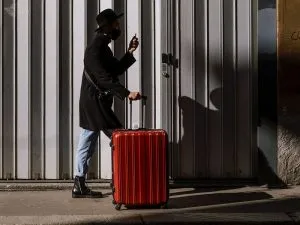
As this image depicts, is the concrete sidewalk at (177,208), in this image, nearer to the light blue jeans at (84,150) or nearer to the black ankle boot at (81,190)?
the black ankle boot at (81,190)

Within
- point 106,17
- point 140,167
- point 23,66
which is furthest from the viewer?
point 23,66

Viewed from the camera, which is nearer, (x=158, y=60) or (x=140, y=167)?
(x=140, y=167)

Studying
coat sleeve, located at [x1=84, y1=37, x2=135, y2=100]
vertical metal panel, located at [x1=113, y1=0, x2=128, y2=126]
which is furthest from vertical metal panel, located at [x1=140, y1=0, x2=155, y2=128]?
coat sleeve, located at [x1=84, y1=37, x2=135, y2=100]

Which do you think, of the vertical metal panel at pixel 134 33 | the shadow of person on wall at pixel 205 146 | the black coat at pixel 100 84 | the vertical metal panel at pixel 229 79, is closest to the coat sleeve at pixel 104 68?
the black coat at pixel 100 84

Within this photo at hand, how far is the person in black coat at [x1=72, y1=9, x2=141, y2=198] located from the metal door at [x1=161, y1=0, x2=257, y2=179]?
0.92 meters

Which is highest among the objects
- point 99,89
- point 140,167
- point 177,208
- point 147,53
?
point 147,53

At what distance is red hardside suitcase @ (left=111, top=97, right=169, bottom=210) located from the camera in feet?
23.7

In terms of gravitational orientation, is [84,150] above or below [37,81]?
below

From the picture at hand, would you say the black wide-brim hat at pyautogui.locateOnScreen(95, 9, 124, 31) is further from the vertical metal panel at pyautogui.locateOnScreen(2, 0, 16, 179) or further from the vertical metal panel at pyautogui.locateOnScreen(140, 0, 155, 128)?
the vertical metal panel at pyautogui.locateOnScreen(2, 0, 16, 179)

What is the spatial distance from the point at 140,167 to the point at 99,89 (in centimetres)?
96

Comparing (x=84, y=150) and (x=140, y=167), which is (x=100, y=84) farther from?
(x=140, y=167)

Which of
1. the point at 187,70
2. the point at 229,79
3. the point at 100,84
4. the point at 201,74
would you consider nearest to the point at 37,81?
the point at 100,84

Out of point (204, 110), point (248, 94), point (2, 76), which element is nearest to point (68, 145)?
point (2, 76)

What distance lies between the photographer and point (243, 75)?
854cm
